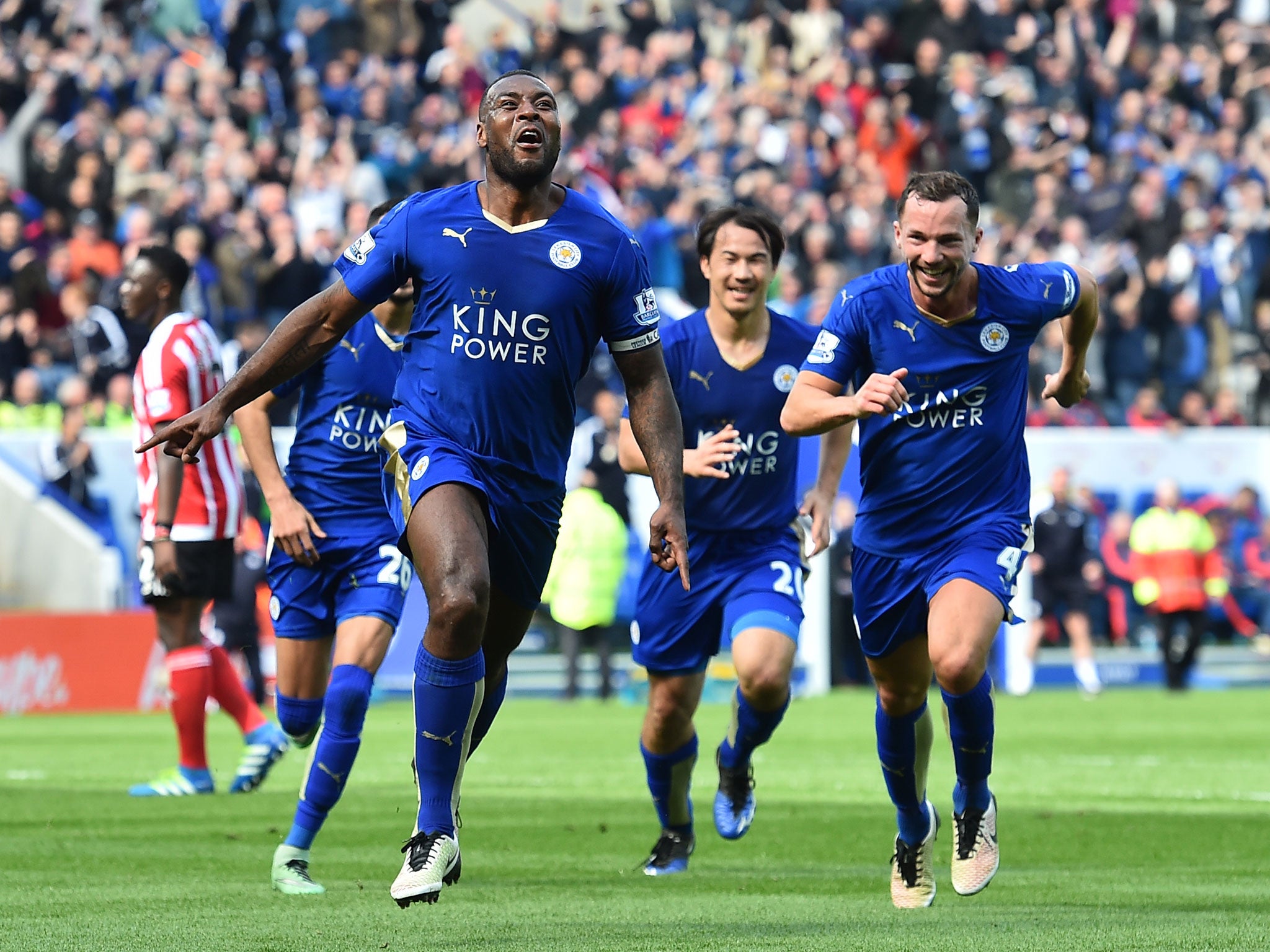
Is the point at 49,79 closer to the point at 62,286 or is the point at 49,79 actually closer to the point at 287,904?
the point at 62,286

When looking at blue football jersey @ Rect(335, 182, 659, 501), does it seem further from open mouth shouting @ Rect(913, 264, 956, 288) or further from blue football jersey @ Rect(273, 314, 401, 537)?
blue football jersey @ Rect(273, 314, 401, 537)

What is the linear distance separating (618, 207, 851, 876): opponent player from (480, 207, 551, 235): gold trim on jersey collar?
6.67ft

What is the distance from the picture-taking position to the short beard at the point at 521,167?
634 cm

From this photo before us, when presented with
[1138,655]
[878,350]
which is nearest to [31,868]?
[878,350]

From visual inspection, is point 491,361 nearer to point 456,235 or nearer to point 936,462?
point 456,235

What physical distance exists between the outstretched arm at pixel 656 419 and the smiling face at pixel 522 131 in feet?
2.13

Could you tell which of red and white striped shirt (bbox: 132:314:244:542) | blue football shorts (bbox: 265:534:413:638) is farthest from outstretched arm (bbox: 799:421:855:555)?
red and white striped shirt (bbox: 132:314:244:542)

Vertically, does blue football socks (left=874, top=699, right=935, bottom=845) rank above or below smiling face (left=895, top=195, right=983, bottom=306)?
below

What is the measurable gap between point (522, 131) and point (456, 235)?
37 cm

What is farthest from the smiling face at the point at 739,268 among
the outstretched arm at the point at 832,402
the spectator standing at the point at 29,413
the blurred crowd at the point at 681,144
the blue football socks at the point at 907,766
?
the spectator standing at the point at 29,413

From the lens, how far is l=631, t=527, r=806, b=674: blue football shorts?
8492 millimetres

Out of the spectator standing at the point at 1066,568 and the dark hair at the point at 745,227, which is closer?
the dark hair at the point at 745,227

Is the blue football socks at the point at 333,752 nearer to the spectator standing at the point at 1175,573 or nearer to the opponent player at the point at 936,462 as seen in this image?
the opponent player at the point at 936,462

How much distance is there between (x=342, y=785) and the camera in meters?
7.52
